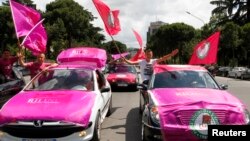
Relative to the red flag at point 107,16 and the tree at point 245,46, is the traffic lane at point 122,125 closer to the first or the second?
the red flag at point 107,16

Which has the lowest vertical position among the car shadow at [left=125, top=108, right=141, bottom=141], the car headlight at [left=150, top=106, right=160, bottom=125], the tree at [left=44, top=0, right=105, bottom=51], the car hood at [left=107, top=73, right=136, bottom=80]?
the car shadow at [left=125, top=108, right=141, bottom=141]

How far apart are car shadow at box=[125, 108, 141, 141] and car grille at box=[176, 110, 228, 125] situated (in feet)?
6.16

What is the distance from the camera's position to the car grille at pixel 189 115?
7.04 m

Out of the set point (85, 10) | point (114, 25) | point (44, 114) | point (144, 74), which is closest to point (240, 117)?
point (44, 114)

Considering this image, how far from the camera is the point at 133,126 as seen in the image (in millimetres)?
10289

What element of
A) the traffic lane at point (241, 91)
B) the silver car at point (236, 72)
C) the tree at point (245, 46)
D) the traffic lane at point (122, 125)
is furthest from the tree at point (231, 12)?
the traffic lane at point (122, 125)

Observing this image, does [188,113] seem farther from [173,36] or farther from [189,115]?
[173,36]

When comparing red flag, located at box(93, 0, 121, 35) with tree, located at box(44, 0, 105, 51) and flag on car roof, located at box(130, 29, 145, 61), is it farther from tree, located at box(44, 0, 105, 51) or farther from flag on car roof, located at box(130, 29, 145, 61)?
tree, located at box(44, 0, 105, 51)

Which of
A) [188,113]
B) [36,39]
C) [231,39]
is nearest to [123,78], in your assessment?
[36,39]

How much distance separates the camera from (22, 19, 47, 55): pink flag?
11.0 metres

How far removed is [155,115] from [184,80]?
213 cm

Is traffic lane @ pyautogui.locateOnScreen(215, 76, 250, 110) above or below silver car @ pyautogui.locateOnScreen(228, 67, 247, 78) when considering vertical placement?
above

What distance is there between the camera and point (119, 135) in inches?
362

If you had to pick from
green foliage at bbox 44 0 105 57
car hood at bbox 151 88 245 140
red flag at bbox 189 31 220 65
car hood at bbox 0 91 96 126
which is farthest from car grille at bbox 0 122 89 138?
green foliage at bbox 44 0 105 57
